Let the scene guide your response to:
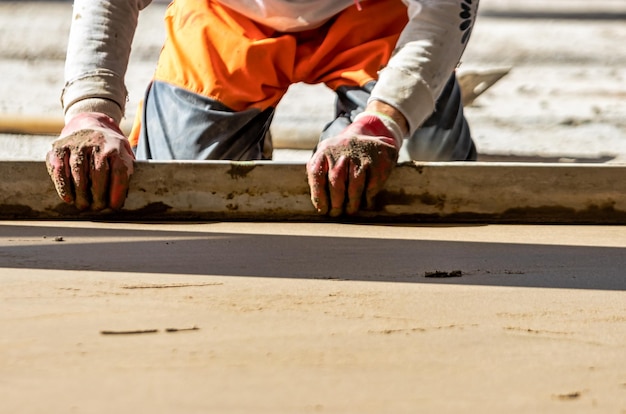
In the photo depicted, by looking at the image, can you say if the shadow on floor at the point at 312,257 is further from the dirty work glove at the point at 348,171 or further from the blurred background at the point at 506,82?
the blurred background at the point at 506,82

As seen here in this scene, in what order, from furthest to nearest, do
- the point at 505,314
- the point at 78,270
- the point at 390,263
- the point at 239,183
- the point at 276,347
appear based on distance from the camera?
the point at 239,183
the point at 390,263
the point at 78,270
the point at 505,314
the point at 276,347

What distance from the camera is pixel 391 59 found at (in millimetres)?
2592

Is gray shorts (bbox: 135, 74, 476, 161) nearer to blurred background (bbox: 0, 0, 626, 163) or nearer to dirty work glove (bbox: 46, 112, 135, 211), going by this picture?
blurred background (bbox: 0, 0, 626, 163)

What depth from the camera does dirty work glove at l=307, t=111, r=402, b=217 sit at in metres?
2.28

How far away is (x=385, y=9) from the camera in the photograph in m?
2.91

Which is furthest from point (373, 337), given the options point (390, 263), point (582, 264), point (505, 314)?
point (582, 264)

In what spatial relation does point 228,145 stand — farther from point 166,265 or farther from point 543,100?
point 543,100

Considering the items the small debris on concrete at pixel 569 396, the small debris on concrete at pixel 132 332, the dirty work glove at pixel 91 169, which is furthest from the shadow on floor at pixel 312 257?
the small debris on concrete at pixel 569 396

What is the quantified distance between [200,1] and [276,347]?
187 centimetres

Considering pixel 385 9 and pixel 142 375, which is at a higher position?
pixel 385 9

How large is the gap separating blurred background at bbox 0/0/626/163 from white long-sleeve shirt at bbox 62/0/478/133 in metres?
0.44

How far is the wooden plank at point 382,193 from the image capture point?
231 centimetres

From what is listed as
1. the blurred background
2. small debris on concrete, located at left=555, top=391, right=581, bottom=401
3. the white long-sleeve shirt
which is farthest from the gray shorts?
small debris on concrete, located at left=555, top=391, right=581, bottom=401

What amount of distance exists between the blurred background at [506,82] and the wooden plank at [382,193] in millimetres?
535
